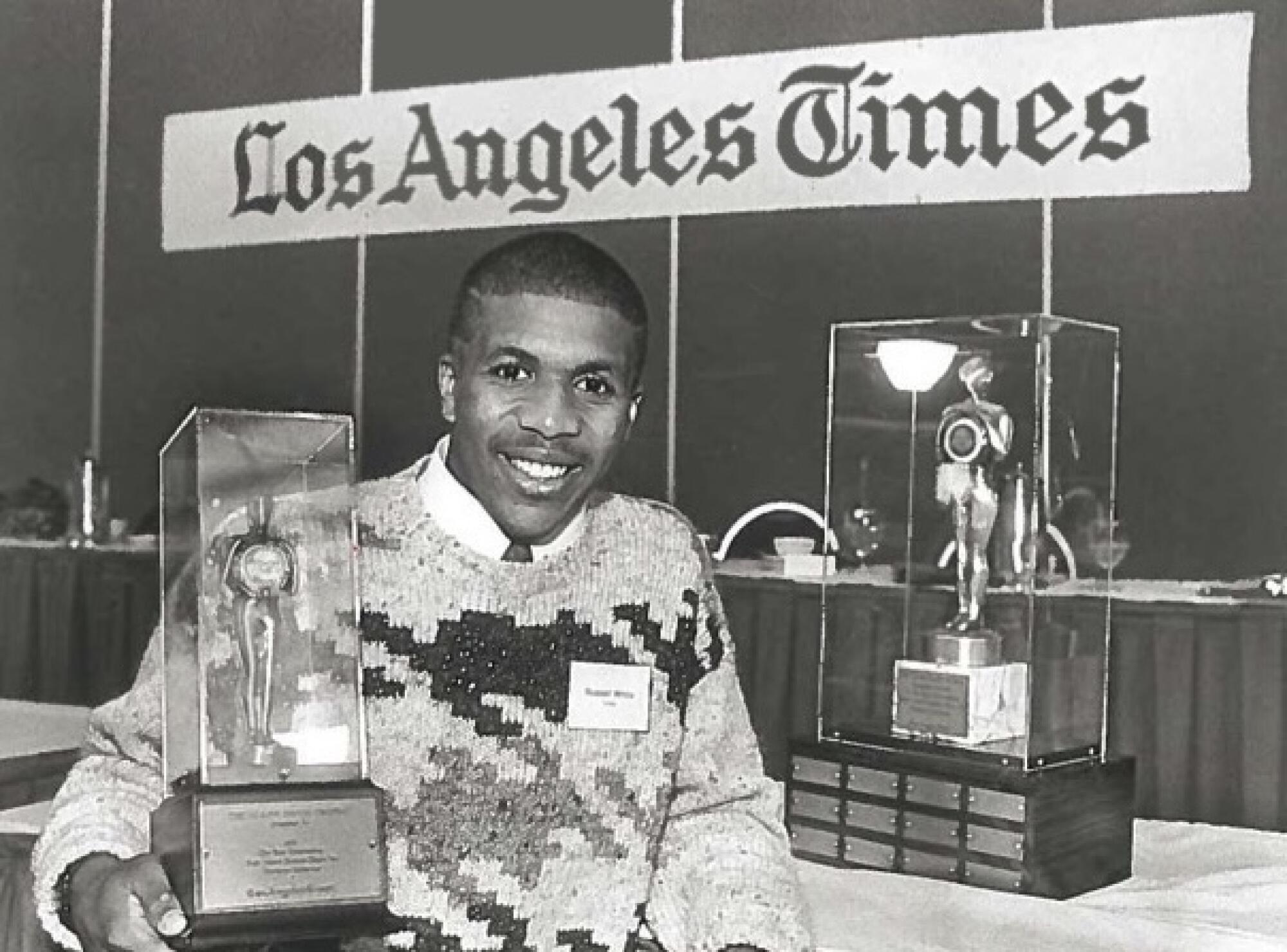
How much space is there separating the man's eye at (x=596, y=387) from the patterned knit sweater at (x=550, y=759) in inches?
6.2

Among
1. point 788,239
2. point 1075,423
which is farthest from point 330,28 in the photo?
point 1075,423

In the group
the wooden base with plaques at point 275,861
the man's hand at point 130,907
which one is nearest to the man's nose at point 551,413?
the wooden base with plaques at point 275,861

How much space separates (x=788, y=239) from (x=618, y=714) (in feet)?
10.8

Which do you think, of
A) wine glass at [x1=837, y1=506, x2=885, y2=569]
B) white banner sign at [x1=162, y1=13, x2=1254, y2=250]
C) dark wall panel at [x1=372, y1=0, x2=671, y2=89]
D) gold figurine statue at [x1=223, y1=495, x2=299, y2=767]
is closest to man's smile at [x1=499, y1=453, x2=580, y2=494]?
gold figurine statue at [x1=223, y1=495, x2=299, y2=767]

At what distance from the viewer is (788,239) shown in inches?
178

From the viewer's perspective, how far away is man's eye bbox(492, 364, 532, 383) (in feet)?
4.55

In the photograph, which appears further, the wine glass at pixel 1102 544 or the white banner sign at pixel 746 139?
the white banner sign at pixel 746 139

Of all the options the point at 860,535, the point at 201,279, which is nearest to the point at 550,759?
the point at 860,535

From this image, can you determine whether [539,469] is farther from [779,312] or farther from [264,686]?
[779,312]

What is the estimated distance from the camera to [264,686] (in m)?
1.18

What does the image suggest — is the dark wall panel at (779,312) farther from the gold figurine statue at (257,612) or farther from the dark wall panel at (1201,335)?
the gold figurine statue at (257,612)

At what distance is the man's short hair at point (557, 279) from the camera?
1.38m

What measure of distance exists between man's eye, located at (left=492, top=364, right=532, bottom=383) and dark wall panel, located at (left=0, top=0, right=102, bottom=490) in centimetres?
412

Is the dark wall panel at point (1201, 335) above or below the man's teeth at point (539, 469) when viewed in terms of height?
above
